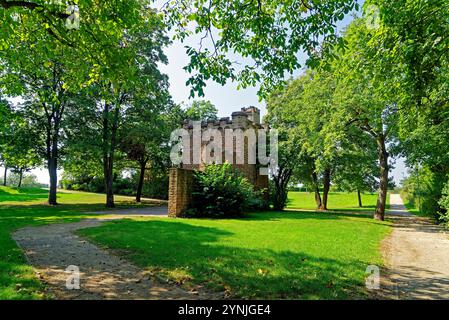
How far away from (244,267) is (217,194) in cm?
1060

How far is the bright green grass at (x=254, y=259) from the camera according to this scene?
188 inches

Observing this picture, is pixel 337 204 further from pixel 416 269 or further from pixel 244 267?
pixel 244 267

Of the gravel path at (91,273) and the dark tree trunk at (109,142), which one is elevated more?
the dark tree trunk at (109,142)

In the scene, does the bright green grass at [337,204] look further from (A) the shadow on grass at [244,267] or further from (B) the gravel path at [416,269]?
(A) the shadow on grass at [244,267]

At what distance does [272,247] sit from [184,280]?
3.46 metres

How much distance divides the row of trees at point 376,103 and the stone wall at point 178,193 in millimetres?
8556

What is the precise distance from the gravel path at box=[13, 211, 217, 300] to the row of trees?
5191mm

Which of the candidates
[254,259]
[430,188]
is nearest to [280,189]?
[430,188]

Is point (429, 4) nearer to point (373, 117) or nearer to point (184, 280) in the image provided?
point (184, 280)

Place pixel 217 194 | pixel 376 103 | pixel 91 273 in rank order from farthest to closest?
pixel 217 194 < pixel 376 103 < pixel 91 273

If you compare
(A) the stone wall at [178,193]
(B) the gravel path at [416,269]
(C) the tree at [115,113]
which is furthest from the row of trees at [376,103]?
(C) the tree at [115,113]

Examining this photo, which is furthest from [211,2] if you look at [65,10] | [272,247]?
[272,247]

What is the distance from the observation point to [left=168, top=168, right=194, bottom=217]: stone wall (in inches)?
595

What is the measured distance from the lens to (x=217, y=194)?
16.3 metres
